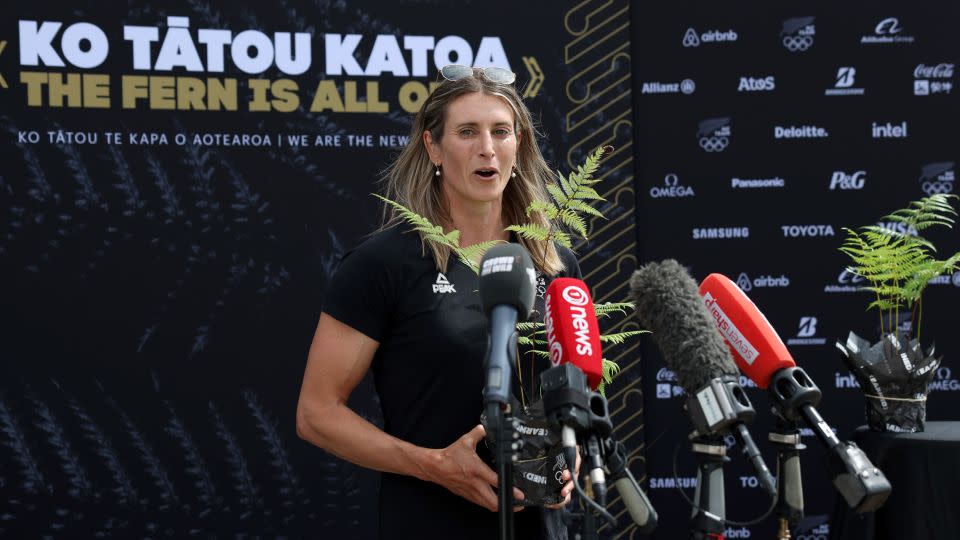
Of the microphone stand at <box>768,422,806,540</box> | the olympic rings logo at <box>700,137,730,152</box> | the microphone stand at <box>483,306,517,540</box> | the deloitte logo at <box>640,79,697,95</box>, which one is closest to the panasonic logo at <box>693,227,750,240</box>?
the olympic rings logo at <box>700,137,730,152</box>

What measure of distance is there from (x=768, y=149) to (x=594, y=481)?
12.3 ft

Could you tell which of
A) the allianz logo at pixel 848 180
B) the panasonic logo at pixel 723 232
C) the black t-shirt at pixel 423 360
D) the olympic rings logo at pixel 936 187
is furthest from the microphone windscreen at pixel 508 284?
the olympic rings logo at pixel 936 187

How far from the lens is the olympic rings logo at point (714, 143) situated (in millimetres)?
4543

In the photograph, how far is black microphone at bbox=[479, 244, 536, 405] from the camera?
1.14m

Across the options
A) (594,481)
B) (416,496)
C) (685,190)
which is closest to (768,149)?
(685,190)

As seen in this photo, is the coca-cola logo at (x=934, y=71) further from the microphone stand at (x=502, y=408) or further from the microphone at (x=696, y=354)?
the microphone stand at (x=502, y=408)

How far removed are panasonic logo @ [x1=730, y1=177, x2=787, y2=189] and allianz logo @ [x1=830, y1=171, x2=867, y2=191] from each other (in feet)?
0.77

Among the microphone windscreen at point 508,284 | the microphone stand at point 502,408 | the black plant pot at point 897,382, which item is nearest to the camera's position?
the microphone stand at point 502,408

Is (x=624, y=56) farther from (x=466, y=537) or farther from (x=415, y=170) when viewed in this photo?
(x=466, y=537)

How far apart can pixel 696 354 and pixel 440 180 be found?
0.89m

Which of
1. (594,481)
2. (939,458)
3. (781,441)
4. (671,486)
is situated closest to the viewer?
(594,481)

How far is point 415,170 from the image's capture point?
210cm

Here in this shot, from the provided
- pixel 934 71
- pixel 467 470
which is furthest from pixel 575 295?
pixel 934 71

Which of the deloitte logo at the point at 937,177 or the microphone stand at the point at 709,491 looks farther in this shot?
the deloitte logo at the point at 937,177
